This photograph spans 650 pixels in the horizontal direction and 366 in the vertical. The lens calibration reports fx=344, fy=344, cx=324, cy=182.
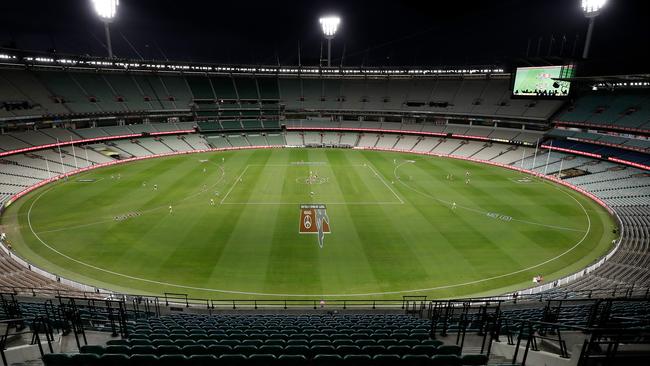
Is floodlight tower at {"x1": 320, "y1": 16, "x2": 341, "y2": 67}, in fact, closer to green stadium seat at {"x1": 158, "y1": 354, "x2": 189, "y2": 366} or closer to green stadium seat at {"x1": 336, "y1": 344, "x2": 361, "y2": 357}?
green stadium seat at {"x1": 336, "y1": 344, "x2": 361, "y2": 357}

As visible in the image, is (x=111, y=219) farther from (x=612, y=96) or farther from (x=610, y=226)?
(x=612, y=96)

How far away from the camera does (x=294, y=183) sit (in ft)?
173

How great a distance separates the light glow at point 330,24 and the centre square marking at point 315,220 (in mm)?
62115

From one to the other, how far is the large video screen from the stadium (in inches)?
13.7

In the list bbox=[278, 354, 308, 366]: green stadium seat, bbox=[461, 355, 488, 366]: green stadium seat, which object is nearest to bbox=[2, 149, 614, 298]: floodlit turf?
bbox=[278, 354, 308, 366]: green stadium seat

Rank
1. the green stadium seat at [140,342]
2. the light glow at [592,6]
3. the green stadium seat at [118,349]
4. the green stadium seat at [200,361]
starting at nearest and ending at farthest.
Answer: the green stadium seat at [200,361], the green stadium seat at [118,349], the green stadium seat at [140,342], the light glow at [592,6]

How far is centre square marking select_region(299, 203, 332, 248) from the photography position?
3535 cm

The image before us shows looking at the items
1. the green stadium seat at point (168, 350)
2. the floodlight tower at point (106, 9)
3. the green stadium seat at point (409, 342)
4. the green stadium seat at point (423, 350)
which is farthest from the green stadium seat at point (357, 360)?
Answer: the floodlight tower at point (106, 9)

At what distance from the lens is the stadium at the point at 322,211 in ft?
40.2

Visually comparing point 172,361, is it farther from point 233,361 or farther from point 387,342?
point 387,342

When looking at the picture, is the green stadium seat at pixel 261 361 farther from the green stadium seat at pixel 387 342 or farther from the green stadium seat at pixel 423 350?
the green stadium seat at pixel 387 342

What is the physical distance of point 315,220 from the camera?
38.3 metres

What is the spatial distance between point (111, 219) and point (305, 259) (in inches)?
923

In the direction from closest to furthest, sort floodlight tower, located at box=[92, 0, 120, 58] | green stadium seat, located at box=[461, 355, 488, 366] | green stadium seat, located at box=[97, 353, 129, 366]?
green stadium seat, located at box=[97, 353, 129, 366] < green stadium seat, located at box=[461, 355, 488, 366] < floodlight tower, located at box=[92, 0, 120, 58]
